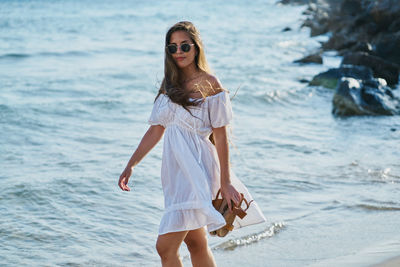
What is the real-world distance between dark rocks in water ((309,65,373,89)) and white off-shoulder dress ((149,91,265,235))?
10190 mm

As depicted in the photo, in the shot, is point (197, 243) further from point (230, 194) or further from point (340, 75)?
point (340, 75)

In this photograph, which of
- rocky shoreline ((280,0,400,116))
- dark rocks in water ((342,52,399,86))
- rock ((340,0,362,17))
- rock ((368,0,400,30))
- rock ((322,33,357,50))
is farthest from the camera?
rock ((340,0,362,17))

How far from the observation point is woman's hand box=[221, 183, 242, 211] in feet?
Answer: 10.8

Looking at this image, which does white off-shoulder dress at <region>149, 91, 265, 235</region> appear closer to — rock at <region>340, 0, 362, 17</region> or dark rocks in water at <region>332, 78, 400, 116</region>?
dark rocks in water at <region>332, 78, 400, 116</region>

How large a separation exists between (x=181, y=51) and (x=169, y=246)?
111 cm

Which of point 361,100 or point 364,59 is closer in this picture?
point 361,100

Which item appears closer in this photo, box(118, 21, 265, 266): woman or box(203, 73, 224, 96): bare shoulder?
box(118, 21, 265, 266): woman

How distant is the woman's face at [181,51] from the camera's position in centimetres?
348

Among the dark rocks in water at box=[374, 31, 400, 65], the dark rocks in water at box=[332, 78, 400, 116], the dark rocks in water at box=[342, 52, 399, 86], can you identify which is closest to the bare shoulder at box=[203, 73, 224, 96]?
the dark rocks in water at box=[332, 78, 400, 116]

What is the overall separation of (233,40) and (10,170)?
20.6m

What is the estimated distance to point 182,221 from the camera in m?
3.27

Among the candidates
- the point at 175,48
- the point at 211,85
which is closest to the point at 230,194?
the point at 211,85

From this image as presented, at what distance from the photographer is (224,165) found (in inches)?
132

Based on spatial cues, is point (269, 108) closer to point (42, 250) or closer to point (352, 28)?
point (42, 250)
